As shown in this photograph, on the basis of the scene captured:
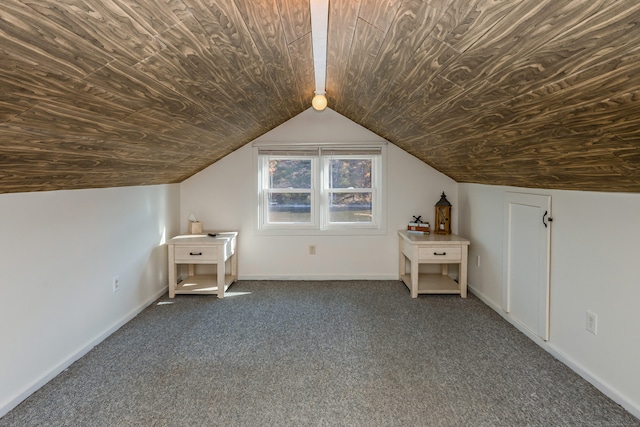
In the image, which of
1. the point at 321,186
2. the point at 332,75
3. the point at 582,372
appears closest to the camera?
the point at 582,372

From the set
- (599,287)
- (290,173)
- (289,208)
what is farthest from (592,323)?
(290,173)

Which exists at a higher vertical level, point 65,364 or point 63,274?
point 63,274

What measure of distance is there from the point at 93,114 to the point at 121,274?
1884mm

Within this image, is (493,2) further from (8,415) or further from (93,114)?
(8,415)

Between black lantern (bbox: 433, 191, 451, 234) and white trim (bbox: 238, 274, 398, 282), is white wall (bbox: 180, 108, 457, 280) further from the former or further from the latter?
black lantern (bbox: 433, 191, 451, 234)

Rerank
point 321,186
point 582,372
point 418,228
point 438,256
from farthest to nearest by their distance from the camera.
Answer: point 321,186 → point 418,228 → point 438,256 → point 582,372

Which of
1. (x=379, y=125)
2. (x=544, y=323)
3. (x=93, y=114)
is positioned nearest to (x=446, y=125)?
(x=379, y=125)

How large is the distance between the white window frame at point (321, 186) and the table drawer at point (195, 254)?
781 mm

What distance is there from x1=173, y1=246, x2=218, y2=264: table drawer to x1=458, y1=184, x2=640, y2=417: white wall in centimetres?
292

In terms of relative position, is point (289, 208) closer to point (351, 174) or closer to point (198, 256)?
point (351, 174)

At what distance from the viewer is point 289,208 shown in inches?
174

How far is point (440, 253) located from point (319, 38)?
8.19 ft

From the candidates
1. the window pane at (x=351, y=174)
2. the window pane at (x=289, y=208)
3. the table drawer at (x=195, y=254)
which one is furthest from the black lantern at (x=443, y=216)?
the table drawer at (x=195, y=254)

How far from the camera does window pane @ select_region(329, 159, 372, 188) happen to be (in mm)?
4387
